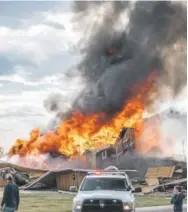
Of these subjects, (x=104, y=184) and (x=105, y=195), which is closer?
(x=105, y=195)

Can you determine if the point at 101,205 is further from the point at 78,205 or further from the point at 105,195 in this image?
the point at 78,205

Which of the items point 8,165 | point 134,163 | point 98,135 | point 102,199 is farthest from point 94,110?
point 102,199

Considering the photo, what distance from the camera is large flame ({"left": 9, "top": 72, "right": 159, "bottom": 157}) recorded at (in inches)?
2144

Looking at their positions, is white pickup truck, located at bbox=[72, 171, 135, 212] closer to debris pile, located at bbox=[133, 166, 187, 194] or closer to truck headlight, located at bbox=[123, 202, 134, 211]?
truck headlight, located at bbox=[123, 202, 134, 211]

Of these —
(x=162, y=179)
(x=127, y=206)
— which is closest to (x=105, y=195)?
(x=127, y=206)

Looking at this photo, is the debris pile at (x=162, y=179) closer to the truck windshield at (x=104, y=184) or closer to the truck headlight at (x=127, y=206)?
the truck windshield at (x=104, y=184)

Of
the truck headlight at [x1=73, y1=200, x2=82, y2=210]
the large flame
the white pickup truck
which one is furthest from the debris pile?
the truck headlight at [x1=73, y1=200, x2=82, y2=210]

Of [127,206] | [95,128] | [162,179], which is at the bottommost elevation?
[162,179]

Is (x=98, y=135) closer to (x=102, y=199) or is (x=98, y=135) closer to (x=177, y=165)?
(x=177, y=165)

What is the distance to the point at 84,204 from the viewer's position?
18.1 meters

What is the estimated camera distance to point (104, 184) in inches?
777

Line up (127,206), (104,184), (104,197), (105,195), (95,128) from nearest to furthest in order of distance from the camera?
(127,206), (104,197), (105,195), (104,184), (95,128)

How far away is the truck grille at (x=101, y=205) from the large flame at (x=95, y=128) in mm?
35831

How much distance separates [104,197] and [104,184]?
149cm
